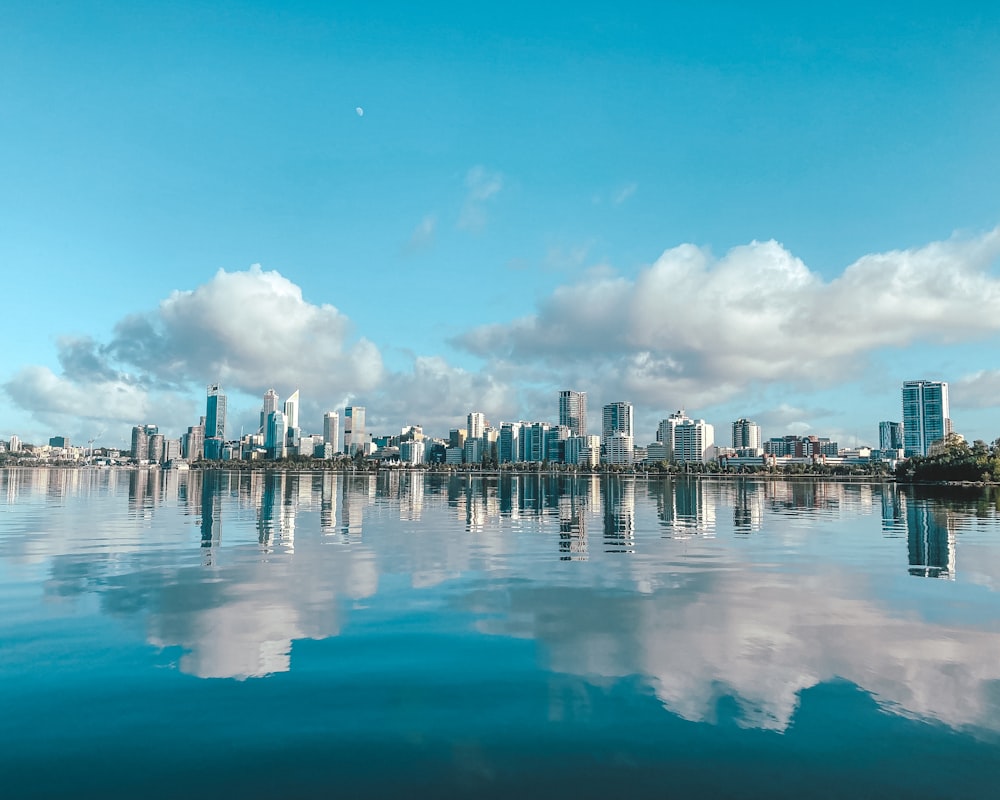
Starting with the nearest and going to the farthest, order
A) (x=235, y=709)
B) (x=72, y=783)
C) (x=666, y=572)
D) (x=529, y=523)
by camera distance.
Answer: (x=72, y=783) → (x=235, y=709) → (x=666, y=572) → (x=529, y=523)

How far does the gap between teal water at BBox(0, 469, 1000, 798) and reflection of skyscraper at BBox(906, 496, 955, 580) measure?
78 centimetres

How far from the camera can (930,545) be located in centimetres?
5025

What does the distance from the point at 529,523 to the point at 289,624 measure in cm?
4404

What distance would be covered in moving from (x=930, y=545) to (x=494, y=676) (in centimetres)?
4528

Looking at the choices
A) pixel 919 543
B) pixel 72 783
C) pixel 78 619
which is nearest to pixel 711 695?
pixel 72 783

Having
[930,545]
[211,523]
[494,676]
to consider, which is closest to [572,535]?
[930,545]

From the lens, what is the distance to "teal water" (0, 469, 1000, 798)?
43.3ft

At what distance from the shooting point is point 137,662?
19.6 meters

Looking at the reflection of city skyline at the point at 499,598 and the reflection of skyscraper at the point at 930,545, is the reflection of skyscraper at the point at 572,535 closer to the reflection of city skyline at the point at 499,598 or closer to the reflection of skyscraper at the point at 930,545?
the reflection of city skyline at the point at 499,598

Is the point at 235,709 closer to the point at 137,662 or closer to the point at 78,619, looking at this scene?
the point at 137,662

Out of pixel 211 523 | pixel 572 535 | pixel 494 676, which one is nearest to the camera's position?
pixel 494 676

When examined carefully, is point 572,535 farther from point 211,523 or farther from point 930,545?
point 211,523

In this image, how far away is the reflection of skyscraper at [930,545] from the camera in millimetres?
37938

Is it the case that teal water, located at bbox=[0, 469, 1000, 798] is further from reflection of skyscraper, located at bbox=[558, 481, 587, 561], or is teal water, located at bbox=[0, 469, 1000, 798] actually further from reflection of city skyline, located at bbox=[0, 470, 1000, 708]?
reflection of skyscraper, located at bbox=[558, 481, 587, 561]
